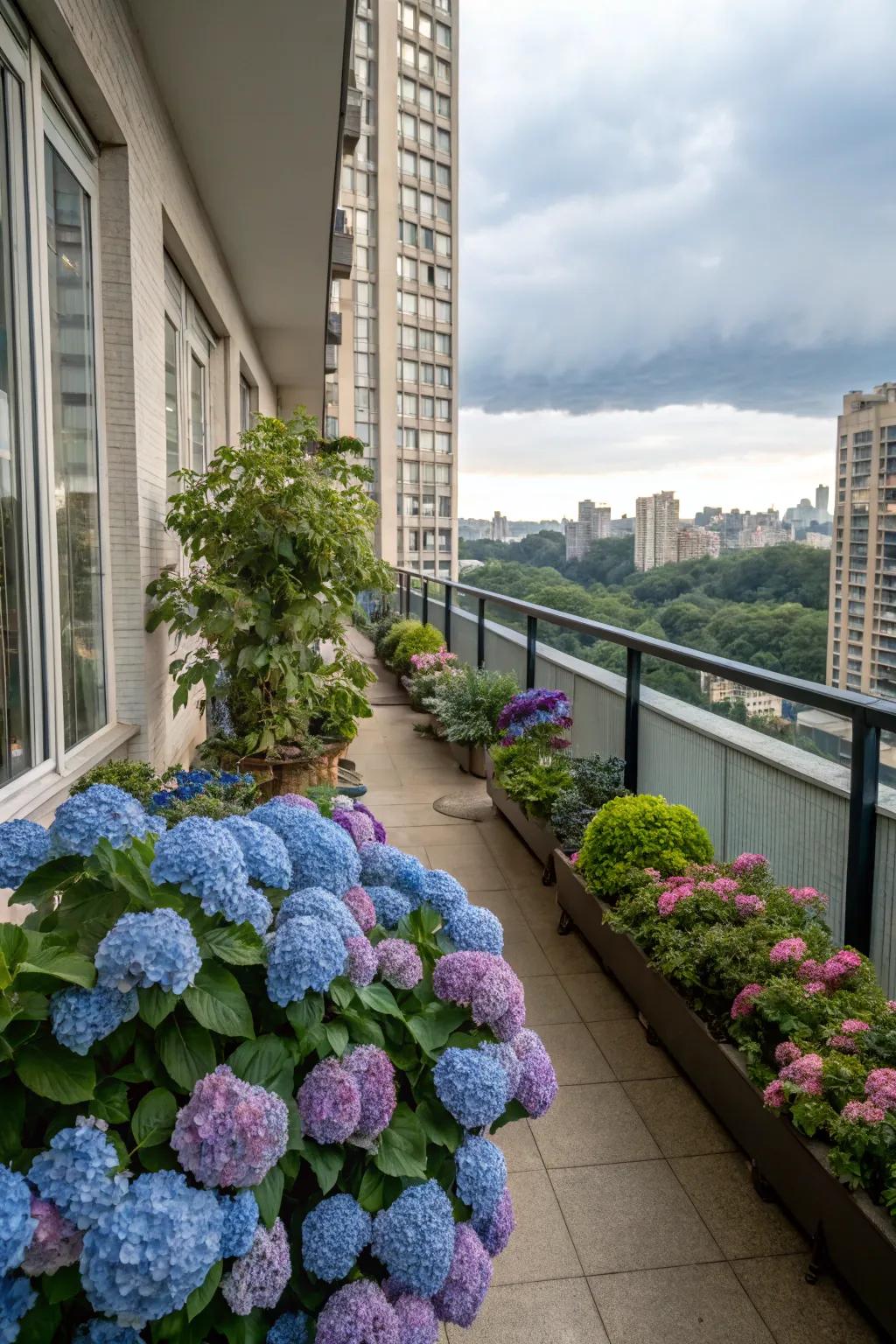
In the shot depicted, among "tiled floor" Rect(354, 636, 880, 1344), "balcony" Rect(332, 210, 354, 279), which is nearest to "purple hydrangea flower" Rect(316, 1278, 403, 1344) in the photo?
"tiled floor" Rect(354, 636, 880, 1344)

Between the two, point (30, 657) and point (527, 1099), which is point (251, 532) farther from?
point (527, 1099)

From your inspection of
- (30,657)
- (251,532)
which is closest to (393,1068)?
(30,657)

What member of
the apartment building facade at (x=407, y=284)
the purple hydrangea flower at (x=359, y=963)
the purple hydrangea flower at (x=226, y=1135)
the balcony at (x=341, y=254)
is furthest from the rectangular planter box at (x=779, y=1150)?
the apartment building facade at (x=407, y=284)

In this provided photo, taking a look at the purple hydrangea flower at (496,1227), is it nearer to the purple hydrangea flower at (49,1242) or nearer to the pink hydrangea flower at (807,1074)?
the purple hydrangea flower at (49,1242)

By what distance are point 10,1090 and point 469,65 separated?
73.0 m

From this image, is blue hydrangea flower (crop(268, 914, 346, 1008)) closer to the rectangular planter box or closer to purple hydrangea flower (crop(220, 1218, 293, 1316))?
purple hydrangea flower (crop(220, 1218, 293, 1316))

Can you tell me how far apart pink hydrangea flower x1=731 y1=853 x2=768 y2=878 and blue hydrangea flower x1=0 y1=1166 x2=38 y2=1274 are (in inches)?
83.5

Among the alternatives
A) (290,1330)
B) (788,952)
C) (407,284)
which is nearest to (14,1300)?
(290,1330)

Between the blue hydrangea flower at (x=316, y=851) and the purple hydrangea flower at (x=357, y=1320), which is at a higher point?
the blue hydrangea flower at (x=316, y=851)

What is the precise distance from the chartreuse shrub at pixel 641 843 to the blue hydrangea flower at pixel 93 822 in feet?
6.57

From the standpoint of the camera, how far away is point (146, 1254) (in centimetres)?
85

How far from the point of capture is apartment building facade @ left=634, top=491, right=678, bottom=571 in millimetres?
12270

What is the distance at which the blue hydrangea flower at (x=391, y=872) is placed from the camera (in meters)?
1.50

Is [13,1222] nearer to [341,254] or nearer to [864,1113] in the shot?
[864,1113]
